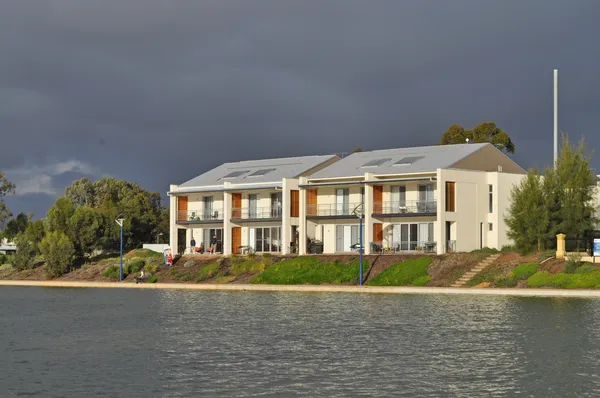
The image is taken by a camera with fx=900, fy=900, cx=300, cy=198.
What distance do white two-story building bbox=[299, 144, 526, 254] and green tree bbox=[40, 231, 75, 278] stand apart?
749 inches

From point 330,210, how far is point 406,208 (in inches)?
275

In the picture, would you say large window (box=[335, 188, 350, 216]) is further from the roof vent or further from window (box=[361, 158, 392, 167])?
the roof vent

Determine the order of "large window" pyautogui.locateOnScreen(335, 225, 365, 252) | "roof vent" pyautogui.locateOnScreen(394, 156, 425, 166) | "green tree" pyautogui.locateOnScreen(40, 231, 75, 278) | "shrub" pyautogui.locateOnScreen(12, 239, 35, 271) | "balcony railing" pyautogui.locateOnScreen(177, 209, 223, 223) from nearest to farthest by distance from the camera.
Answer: "roof vent" pyautogui.locateOnScreen(394, 156, 425, 166)
"large window" pyautogui.locateOnScreen(335, 225, 365, 252)
"green tree" pyautogui.locateOnScreen(40, 231, 75, 278)
"balcony railing" pyautogui.locateOnScreen(177, 209, 223, 223)
"shrub" pyautogui.locateOnScreen(12, 239, 35, 271)

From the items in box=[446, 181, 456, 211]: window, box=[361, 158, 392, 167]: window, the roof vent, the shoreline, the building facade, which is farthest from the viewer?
box=[361, 158, 392, 167]: window

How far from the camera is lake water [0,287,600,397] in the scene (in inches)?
783

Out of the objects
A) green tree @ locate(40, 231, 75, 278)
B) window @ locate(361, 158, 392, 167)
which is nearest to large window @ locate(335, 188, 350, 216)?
window @ locate(361, 158, 392, 167)

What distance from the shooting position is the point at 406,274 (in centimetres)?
5294

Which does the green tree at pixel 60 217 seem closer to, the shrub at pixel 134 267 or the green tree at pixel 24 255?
the green tree at pixel 24 255

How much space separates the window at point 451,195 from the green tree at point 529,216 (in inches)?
177

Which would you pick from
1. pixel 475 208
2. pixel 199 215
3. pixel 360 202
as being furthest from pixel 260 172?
pixel 475 208

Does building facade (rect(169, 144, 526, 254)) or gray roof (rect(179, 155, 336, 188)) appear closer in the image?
building facade (rect(169, 144, 526, 254))

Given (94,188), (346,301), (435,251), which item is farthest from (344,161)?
(94,188)

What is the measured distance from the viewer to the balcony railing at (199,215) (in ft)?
235

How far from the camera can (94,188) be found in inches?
4936
